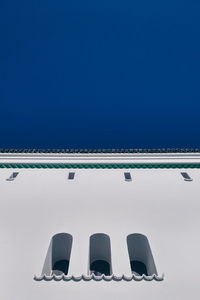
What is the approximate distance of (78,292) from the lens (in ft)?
20.4

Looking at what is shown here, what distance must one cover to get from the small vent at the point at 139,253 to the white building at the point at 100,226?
0.03m

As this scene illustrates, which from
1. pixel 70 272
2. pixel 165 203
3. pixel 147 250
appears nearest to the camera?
pixel 70 272

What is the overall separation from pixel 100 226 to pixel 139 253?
1.39 meters

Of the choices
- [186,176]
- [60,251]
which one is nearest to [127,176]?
[186,176]

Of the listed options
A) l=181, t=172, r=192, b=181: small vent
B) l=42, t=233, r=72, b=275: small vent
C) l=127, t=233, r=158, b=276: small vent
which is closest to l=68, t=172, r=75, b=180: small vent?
l=42, t=233, r=72, b=275: small vent

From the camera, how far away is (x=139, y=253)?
8578 millimetres

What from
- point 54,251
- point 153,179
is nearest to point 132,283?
point 54,251

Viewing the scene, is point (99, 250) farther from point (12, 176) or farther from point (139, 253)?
point (12, 176)

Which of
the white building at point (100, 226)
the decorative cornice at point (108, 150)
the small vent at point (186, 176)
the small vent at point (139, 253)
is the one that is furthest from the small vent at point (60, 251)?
the decorative cornice at point (108, 150)

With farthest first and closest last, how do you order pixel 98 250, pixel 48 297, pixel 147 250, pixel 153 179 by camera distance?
pixel 153 179 → pixel 98 250 → pixel 147 250 → pixel 48 297

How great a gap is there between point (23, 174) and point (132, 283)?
7.83m

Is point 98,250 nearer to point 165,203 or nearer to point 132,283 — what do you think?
point 132,283

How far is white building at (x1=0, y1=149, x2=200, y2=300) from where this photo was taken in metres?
6.39

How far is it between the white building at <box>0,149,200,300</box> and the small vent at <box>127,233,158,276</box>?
28 millimetres
